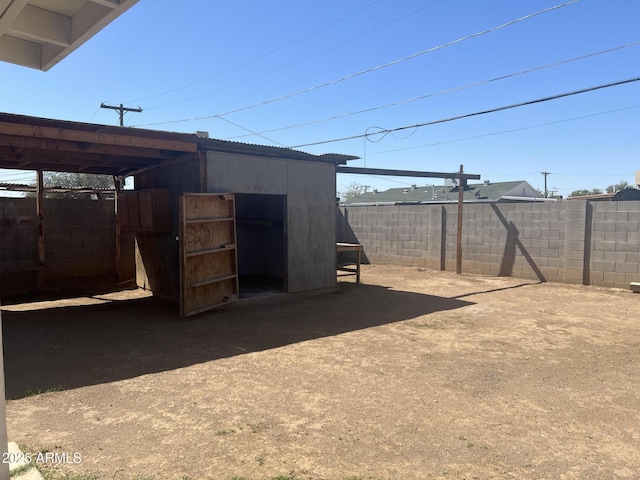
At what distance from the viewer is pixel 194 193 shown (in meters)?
6.43

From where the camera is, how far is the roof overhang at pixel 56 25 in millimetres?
2431

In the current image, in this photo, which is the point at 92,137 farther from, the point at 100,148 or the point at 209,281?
the point at 209,281

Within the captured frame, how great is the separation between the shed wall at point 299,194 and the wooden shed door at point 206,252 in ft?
1.34

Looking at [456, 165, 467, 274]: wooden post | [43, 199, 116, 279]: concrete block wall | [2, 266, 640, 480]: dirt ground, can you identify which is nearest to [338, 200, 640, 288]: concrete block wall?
[456, 165, 467, 274]: wooden post

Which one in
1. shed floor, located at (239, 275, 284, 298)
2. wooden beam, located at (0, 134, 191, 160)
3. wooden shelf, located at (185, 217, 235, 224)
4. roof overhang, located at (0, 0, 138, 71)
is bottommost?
shed floor, located at (239, 275, 284, 298)

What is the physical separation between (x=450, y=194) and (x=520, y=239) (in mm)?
15116

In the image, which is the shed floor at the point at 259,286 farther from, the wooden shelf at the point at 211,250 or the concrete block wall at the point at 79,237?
the concrete block wall at the point at 79,237

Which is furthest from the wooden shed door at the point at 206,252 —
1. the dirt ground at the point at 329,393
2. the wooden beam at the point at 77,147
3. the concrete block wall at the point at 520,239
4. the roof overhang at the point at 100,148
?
the concrete block wall at the point at 520,239

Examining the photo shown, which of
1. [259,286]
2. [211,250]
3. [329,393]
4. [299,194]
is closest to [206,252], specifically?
[211,250]

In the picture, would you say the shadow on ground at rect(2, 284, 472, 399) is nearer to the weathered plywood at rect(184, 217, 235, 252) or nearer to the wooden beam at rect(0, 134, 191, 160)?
the weathered plywood at rect(184, 217, 235, 252)

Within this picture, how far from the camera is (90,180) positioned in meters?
26.5

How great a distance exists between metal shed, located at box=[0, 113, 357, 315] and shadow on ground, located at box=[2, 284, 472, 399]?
1.78 feet

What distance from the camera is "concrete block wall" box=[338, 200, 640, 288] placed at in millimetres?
8688

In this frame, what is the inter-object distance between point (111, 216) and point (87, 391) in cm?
723
